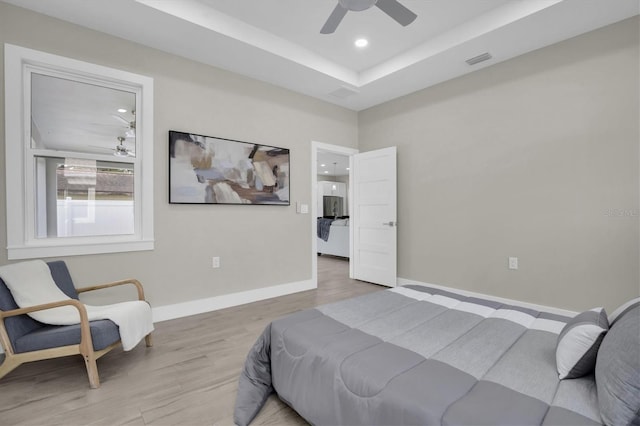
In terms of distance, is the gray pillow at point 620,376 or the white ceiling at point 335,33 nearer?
the gray pillow at point 620,376

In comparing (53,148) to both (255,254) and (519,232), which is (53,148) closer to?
(255,254)

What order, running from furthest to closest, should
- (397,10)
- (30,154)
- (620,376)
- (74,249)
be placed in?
(74,249) → (30,154) → (397,10) → (620,376)

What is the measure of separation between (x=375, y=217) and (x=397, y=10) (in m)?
2.86

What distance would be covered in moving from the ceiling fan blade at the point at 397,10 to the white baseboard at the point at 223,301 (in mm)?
3180

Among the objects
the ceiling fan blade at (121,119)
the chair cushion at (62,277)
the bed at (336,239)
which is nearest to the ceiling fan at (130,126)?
the ceiling fan blade at (121,119)

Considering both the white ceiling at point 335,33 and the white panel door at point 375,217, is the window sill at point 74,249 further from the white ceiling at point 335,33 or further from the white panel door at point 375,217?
the white panel door at point 375,217

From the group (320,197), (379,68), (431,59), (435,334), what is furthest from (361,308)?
(320,197)

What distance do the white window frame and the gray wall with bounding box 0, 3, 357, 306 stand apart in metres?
0.06

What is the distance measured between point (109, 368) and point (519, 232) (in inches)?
156

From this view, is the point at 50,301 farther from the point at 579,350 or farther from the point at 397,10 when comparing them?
the point at 397,10

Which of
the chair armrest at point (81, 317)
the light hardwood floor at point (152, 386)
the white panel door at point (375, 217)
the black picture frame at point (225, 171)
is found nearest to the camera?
the light hardwood floor at point (152, 386)

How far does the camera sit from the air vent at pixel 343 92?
163 inches

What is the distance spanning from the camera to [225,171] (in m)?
3.58

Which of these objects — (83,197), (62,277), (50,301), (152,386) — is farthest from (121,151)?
(152,386)
